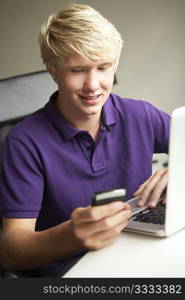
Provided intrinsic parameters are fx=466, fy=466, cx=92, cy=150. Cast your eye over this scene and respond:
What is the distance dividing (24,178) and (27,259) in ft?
0.64

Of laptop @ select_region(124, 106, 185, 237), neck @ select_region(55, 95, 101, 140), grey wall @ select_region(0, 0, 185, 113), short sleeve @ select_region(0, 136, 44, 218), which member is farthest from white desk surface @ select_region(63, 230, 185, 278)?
grey wall @ select_region(0, 0, 185, 113)

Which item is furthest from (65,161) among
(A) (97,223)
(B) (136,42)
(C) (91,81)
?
(B) (136,42)

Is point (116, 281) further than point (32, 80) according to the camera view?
No

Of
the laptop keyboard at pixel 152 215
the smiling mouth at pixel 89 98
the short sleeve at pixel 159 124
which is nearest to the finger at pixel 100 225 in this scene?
the laptop keyboard at pixel 152 215

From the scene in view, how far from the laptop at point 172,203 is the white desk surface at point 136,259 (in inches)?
0.8

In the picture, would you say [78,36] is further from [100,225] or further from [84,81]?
[100,225]

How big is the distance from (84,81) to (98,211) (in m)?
0.40

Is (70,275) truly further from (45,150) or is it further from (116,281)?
(45,150)

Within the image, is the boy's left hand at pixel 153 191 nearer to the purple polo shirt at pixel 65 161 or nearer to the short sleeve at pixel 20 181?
the purple polo shirt at pixel 65 161

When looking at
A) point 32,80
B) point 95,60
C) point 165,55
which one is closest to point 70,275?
point 95,60

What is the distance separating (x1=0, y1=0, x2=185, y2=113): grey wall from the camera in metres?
2.76

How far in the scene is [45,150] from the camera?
1.19 metres

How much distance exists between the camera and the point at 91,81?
113 centimetres

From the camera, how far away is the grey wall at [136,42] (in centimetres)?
276
